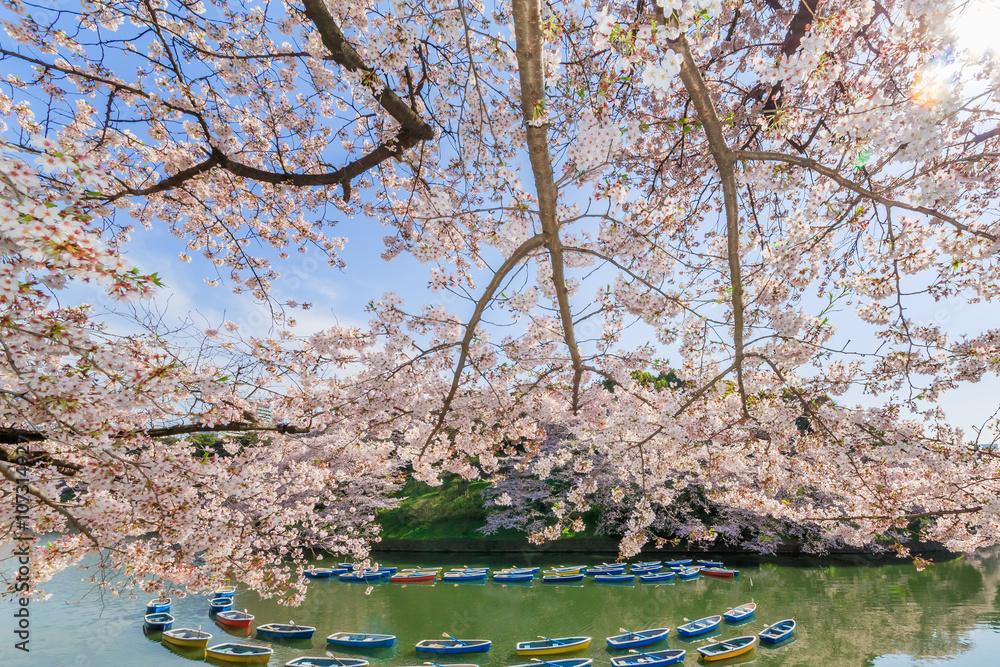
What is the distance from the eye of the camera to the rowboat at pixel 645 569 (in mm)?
13030

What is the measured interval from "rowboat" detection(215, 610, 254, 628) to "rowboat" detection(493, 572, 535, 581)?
6.17m

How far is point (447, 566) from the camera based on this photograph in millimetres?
14039

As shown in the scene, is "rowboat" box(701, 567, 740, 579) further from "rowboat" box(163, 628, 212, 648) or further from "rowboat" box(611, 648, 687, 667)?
"rowboat" box(163, 628, 212, 648)

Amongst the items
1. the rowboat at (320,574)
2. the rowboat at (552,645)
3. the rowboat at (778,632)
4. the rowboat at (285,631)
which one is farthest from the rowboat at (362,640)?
the rowboat at (778,632)

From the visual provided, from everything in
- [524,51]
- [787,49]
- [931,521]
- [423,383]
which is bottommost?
[931,521]

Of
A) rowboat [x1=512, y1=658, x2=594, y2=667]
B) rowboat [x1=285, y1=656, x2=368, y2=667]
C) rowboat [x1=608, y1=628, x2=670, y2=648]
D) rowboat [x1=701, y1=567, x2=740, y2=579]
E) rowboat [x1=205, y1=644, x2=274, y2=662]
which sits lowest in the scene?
rowboat [x1=205, y1=644, x2=274, y2=662]

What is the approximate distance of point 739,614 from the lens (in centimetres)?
964

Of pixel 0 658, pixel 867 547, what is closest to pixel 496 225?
pixel 0 658

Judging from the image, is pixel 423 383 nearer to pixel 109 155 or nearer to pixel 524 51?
pixel 524 51

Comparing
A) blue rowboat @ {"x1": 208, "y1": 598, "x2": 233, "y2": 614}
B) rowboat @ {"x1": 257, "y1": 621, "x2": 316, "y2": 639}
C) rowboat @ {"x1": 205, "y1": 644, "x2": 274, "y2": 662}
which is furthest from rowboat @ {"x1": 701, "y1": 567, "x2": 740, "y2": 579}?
blue rowboat @ {"x1": 208, "y1": 598, "x2": 233, "y2": 614}

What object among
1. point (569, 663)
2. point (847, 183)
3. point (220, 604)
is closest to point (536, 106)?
point (847, 183)

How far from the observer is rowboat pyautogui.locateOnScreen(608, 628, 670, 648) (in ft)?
27.6

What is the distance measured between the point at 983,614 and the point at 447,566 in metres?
13.9

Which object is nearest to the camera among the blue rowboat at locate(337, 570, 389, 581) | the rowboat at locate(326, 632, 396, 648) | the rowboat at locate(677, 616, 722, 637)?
the rowboat at locate(326, 632, 396, 648)
